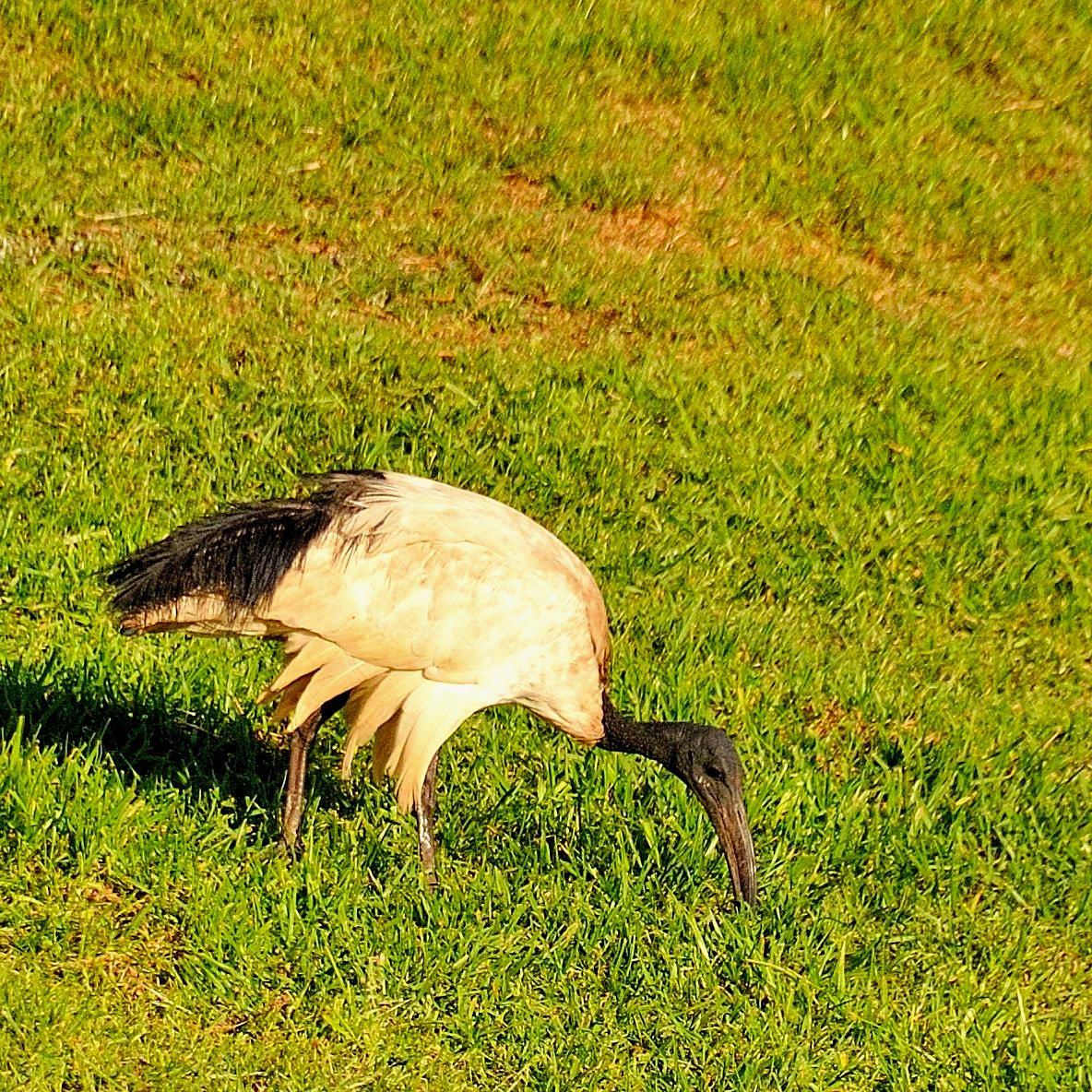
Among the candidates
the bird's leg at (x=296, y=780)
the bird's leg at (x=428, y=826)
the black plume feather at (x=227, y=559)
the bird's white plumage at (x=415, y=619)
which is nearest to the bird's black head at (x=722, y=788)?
the bird's white plumage at (x=415, y=619)

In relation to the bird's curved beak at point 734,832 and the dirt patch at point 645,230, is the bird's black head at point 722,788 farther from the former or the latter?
the dirt patch at point 645,230

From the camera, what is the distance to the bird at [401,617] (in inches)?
179

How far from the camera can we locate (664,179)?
328 inches

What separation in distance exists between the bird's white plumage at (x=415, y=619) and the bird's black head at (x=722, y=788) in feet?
1.28

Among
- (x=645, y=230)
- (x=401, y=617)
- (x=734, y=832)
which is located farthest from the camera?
(x=645, y=230)

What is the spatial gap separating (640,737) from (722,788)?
36 centimetres

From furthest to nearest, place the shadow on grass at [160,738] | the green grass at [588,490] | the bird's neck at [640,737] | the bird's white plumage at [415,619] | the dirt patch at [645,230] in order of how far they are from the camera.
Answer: the dirt patch at [645,230], the bird's neck at [640,737], the shadow on grass at [160,738], the bird's white plumage at [415,619], the green grass at [588,490]

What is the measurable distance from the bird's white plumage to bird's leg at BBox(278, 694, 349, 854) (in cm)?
7

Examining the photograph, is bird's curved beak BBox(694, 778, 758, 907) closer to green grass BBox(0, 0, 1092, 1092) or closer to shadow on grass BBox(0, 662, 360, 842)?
green grass BBox(0, 0, 1092, 1092)

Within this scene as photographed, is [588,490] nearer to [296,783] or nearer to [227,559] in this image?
[296,783]

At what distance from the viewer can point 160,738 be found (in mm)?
5105

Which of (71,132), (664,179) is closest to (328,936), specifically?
(71,132)

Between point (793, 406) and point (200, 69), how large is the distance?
10.4 ft

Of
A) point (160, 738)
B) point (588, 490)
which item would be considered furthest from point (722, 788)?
point (588, 490)
